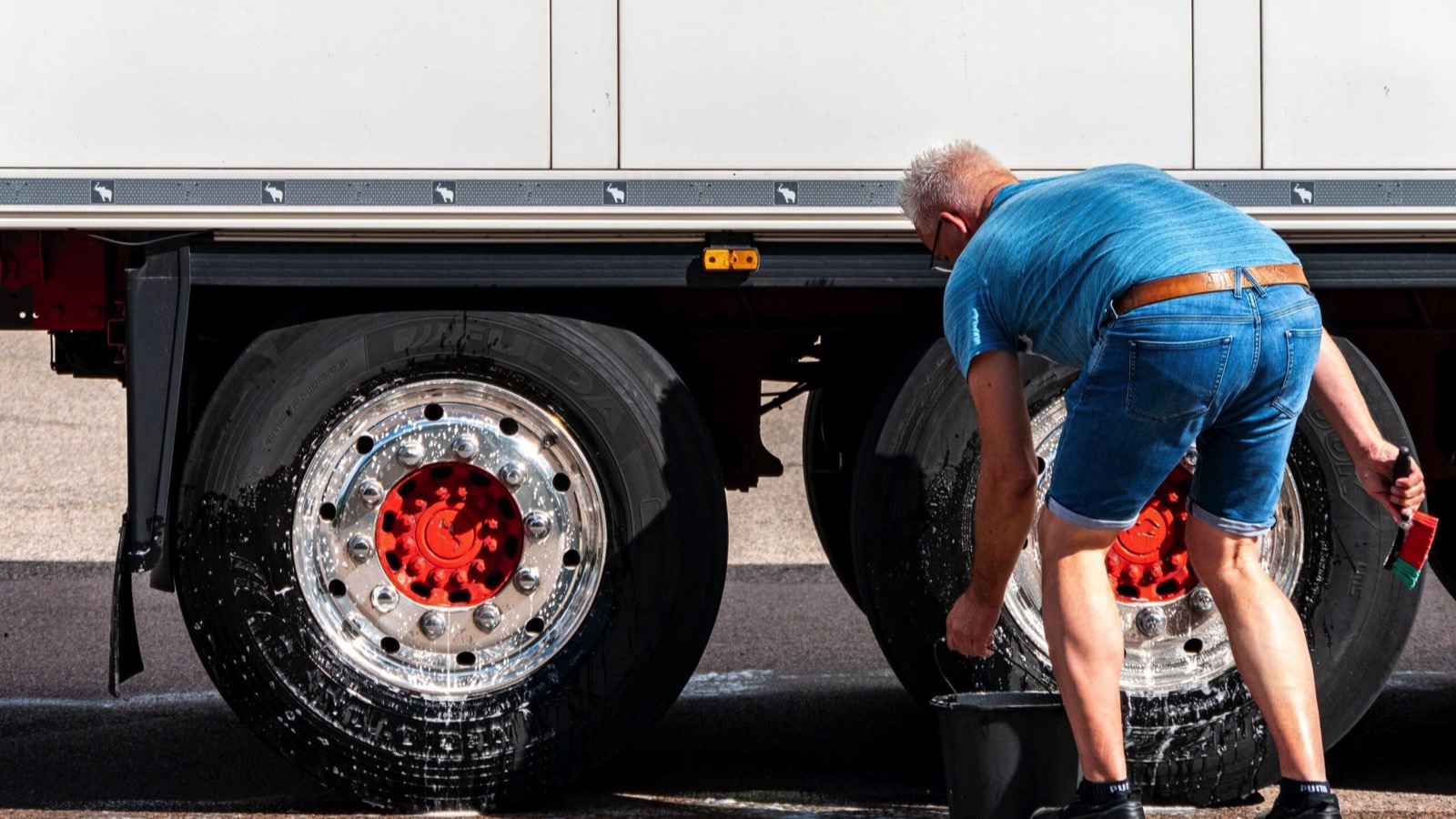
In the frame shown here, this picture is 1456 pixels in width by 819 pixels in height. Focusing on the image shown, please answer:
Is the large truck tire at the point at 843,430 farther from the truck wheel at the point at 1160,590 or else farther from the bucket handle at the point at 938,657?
the bucket handle at the point at 938,657

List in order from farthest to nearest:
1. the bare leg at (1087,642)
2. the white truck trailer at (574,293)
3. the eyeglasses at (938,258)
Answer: the white truck trailer at (574,293), the eyeglasses at (938,258), the bare leg at (1087,642)

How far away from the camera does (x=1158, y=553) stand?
4.11m

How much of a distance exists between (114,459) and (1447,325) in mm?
8826

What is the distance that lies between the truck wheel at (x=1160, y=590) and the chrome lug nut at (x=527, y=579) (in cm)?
78

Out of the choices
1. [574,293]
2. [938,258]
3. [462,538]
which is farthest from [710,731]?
[938,258]

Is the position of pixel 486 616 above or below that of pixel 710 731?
above

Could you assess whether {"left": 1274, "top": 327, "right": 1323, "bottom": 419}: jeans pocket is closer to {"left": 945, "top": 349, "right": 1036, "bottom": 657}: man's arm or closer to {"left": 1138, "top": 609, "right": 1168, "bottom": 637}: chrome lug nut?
{"left": 945, "top": 349, "right": 1036, "bottom": 657}: man's arm

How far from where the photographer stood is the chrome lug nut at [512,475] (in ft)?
13.2

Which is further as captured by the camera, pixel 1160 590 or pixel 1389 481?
pixel 1160 590

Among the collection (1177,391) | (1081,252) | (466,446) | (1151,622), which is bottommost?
(1151,622)

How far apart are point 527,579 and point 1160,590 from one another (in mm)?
1559

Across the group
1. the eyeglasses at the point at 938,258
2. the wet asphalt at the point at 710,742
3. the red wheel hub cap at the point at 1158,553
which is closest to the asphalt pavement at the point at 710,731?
the wet asphalt at the point at 710,742

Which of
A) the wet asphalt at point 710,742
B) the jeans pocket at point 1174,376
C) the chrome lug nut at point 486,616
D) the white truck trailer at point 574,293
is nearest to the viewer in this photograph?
the jeans pocket at point 1174,376

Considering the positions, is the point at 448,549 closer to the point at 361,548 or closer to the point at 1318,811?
the point at 361,548
